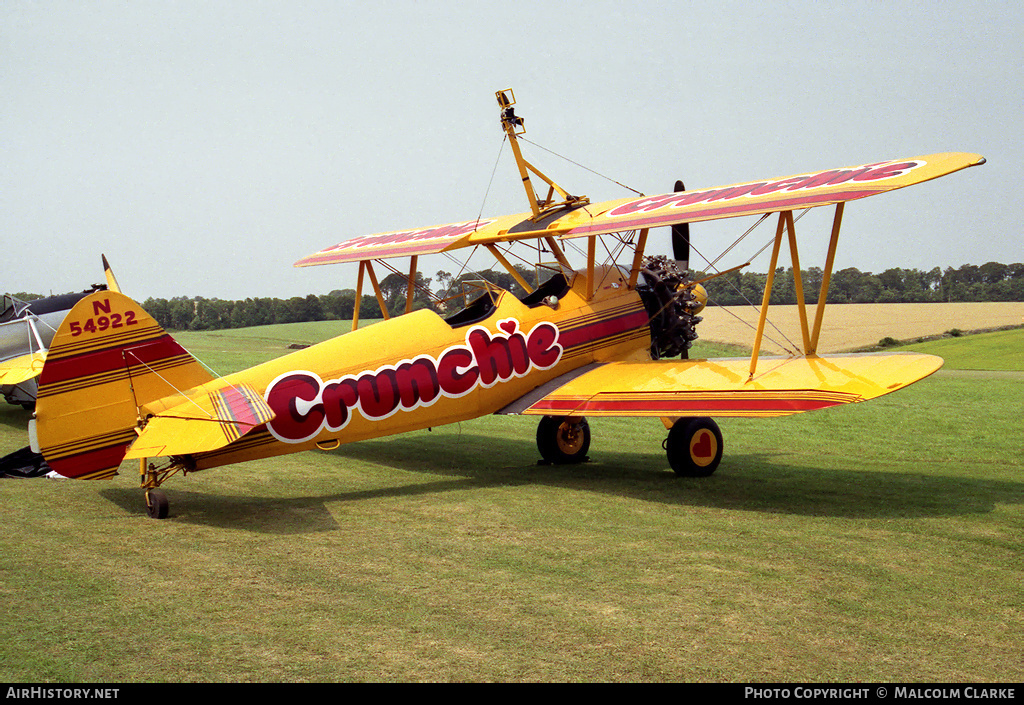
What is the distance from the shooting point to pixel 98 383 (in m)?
6.57

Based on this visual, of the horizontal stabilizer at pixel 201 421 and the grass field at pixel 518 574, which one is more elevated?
the horizontal stabilizer at pixel 201 421

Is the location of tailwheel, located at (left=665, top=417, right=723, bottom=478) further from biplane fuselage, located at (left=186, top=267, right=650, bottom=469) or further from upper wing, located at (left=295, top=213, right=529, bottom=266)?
upper wing, located at (left=295, top=213, right=529, bottom=266)

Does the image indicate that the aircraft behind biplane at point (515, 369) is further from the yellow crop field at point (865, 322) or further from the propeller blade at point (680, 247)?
the yellow crop field at point (865, 322)

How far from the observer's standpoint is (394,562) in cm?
552

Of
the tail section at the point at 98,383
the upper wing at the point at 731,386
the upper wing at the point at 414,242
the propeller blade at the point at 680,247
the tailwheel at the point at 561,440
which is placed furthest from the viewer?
the propeller blade at the point at 680,247

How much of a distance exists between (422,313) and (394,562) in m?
3.44

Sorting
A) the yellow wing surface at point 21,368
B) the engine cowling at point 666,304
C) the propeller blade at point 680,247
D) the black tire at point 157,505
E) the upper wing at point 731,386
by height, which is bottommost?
the black tire at point 157,505

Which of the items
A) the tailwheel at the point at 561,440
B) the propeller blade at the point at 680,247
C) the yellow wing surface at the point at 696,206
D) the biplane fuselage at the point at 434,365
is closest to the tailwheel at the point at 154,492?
the biplane fuselage at the point at 434,365

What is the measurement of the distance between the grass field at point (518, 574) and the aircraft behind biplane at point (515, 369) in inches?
23.2

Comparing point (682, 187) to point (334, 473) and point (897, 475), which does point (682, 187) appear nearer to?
point (897, 475)

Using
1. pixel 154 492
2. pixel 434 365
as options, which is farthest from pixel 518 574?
pixel 434 365

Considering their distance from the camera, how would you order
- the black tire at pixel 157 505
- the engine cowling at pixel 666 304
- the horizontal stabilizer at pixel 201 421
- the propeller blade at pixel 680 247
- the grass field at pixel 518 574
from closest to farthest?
the grass field at pixel 518 574, the horizontal stabilizer at pixel 201 421, the black tire at pixel 157 505, the engine cowling at pixel 666 304, the propeller blade at pixel 680 247

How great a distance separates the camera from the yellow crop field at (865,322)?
32.1 m

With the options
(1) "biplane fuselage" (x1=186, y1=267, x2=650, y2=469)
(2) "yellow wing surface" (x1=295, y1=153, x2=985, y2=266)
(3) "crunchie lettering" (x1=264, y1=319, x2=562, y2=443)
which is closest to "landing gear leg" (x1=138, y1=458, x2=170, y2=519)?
(1) "biplane fuselage" (x1=186, y1=267, x2=650, y2=469)
